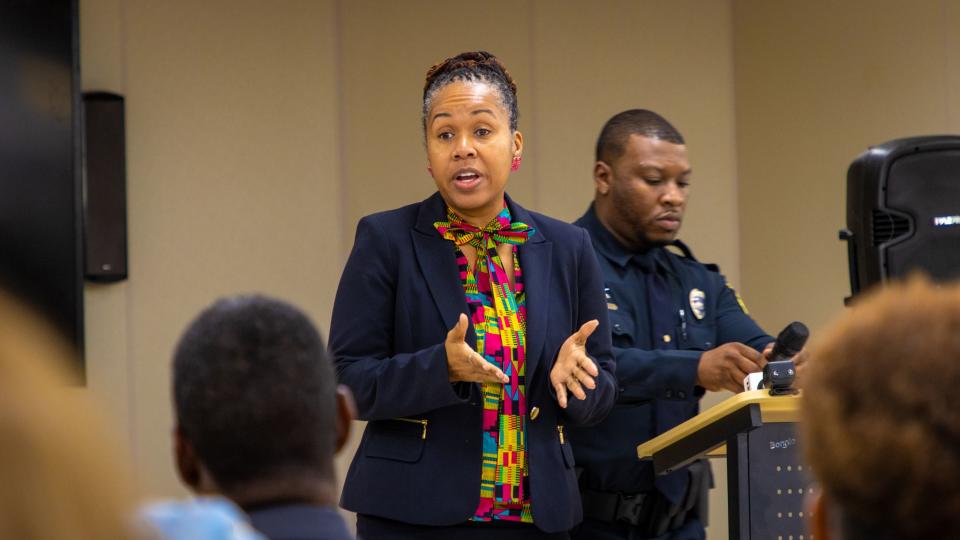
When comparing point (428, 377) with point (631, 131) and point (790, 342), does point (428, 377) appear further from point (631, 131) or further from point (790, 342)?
point (631, 131)

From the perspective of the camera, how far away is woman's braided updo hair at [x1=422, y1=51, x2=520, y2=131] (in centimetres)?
278

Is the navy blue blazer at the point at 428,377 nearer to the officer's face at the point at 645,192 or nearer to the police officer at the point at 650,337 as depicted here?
the police officer at the point at 650,337

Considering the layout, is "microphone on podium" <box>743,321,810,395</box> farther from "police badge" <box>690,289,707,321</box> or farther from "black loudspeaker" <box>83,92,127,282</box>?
"black loudspeaker" <box>83,92,127,282</box>

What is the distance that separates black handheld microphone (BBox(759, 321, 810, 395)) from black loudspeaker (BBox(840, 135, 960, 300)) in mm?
255

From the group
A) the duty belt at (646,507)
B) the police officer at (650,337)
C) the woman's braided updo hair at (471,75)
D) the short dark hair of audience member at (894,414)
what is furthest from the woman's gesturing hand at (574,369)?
the short dark hair of audience member at (894,414)


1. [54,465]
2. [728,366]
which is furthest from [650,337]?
[54,465]

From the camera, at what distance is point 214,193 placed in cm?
486

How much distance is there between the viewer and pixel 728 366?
3295 mm

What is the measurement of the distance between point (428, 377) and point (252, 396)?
1100mm

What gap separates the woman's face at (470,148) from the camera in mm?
2723

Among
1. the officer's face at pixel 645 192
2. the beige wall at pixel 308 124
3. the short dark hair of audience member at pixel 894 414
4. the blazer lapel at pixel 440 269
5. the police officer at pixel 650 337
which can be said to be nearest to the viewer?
the short dark hair of audience member at pixel 894 414

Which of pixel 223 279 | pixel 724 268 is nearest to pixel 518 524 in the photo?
pixel 223 279

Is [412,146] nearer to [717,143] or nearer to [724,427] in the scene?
[717,143]

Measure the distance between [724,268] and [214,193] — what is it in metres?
2.08
